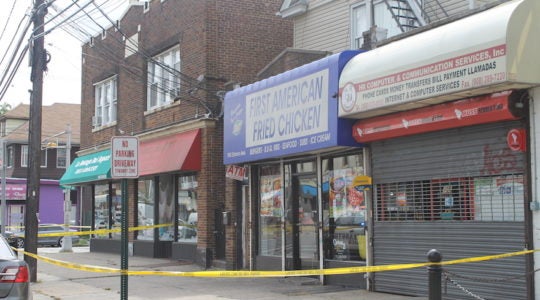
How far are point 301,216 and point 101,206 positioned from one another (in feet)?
41.9

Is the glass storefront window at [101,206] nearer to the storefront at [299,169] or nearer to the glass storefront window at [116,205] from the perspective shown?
the glass storefront window at [116,205]

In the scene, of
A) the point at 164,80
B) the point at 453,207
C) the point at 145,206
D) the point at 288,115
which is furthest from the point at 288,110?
the point at 145,206

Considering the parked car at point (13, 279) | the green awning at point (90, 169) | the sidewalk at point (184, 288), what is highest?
the green awning at point (90, 169)

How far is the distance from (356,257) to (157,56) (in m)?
11.0

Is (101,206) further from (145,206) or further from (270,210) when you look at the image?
(270,210)

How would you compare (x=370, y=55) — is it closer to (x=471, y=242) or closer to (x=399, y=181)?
(x=399, y=181)

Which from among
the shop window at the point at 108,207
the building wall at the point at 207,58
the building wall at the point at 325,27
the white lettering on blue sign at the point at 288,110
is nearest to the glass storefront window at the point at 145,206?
the building wall at the point at 207,58

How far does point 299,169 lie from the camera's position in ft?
45.1

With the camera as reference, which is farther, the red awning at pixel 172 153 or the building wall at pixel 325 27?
the red awning at pixel 172 153

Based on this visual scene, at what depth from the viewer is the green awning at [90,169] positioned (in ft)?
71.9

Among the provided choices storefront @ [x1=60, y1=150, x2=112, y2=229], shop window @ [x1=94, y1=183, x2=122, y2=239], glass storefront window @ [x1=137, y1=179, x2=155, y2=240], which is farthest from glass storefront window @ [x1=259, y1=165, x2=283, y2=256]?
shop window @ [x1=94, y1=183, x2=122, y2=239]

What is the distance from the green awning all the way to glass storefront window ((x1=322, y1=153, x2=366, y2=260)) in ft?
35.5

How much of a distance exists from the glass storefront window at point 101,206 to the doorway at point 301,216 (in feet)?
37.7

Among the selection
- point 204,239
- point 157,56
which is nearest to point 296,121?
point 204,239
